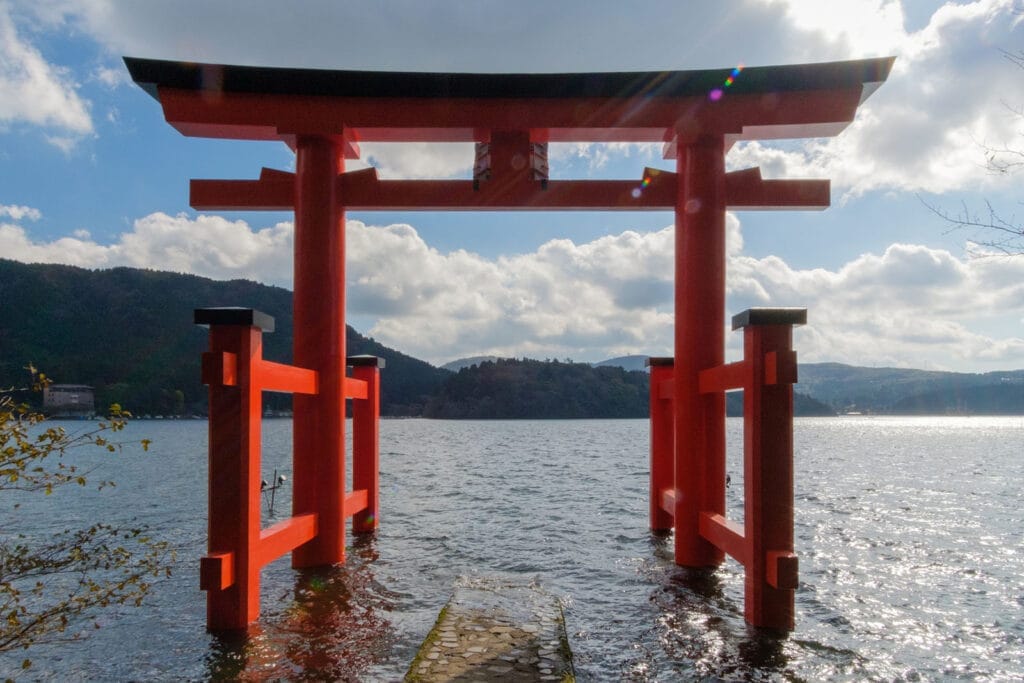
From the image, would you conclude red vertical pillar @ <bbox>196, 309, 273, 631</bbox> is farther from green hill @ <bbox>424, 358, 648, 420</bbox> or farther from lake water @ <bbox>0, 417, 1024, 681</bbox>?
green hill @ <bbox>424, 358, 648, 420</bbox>

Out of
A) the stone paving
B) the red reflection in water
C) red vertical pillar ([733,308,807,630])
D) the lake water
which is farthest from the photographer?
red vertical pillar ([733,308,807,630])

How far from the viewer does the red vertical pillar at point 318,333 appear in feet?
22.6

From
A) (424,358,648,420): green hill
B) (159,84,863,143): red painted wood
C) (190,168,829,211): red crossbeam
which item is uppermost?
(159,84,863,143): red painted wood

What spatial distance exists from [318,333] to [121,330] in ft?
307

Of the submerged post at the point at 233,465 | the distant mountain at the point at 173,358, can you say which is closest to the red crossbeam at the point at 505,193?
the submerged post at the point at 233,465

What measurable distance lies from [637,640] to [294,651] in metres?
2.81

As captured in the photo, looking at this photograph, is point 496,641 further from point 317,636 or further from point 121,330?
point 121,330

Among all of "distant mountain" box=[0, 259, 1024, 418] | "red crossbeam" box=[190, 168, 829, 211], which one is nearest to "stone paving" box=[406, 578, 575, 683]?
"red crossbeam" box=[190, 168, 829, 211]

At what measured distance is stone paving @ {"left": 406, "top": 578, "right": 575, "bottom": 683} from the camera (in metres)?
4.07

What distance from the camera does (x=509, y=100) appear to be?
22.3ft

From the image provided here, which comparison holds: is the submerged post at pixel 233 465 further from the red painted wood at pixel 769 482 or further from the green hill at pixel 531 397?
the green hill at pixel 531 397

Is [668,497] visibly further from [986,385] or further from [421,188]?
[986,385]

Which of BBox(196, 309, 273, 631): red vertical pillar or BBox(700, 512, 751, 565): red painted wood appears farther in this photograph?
Answer: BBox(700, 512, 751, 565): red painted wood

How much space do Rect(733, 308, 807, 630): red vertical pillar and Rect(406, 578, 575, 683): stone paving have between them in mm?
1698
